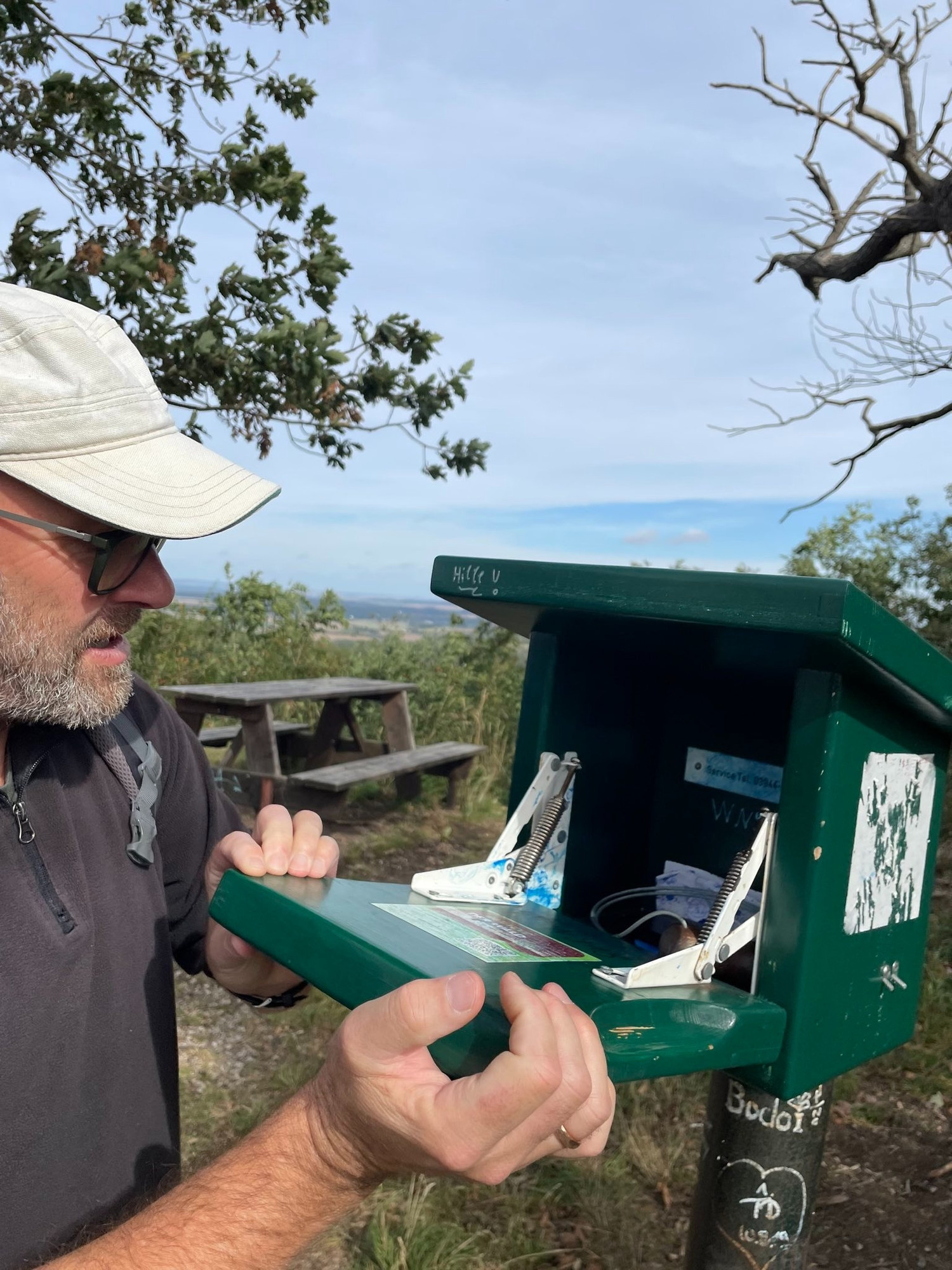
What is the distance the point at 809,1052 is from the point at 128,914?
913 mm

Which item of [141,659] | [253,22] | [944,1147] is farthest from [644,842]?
[141,659]

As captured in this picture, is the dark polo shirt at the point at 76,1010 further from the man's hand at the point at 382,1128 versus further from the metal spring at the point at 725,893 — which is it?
the metal spring at the point at 725,893

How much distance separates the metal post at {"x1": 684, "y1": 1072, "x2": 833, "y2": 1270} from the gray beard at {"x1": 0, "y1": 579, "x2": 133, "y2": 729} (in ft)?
3.29

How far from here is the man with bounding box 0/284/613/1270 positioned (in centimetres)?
100

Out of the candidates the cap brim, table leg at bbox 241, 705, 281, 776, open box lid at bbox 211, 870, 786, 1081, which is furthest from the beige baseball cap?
table leg at bbox 241, 705, 281, 776

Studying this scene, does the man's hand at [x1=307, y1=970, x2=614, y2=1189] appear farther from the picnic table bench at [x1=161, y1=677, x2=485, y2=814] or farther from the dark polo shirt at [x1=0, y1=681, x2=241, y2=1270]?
the picnic table bench at [x1=161, y1=677, x2=485, y2=814]

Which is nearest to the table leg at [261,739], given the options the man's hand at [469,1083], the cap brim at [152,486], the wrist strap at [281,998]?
the wrist strap at [281,998]

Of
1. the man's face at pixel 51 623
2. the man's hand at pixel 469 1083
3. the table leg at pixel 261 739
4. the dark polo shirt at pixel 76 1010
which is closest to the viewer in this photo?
the man's hand at pixel 469 1083

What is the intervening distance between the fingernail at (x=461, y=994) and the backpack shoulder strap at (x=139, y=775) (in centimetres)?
77

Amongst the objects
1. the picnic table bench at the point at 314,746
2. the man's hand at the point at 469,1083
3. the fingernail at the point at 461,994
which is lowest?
the picnic table bench at the point at 314,746

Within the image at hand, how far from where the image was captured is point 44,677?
1337 millimetres

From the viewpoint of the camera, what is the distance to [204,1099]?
10.7ft

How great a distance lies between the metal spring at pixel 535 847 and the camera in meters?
1.41

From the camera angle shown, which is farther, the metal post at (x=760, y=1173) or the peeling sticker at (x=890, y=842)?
the metal post at (x=760, y=1173)
